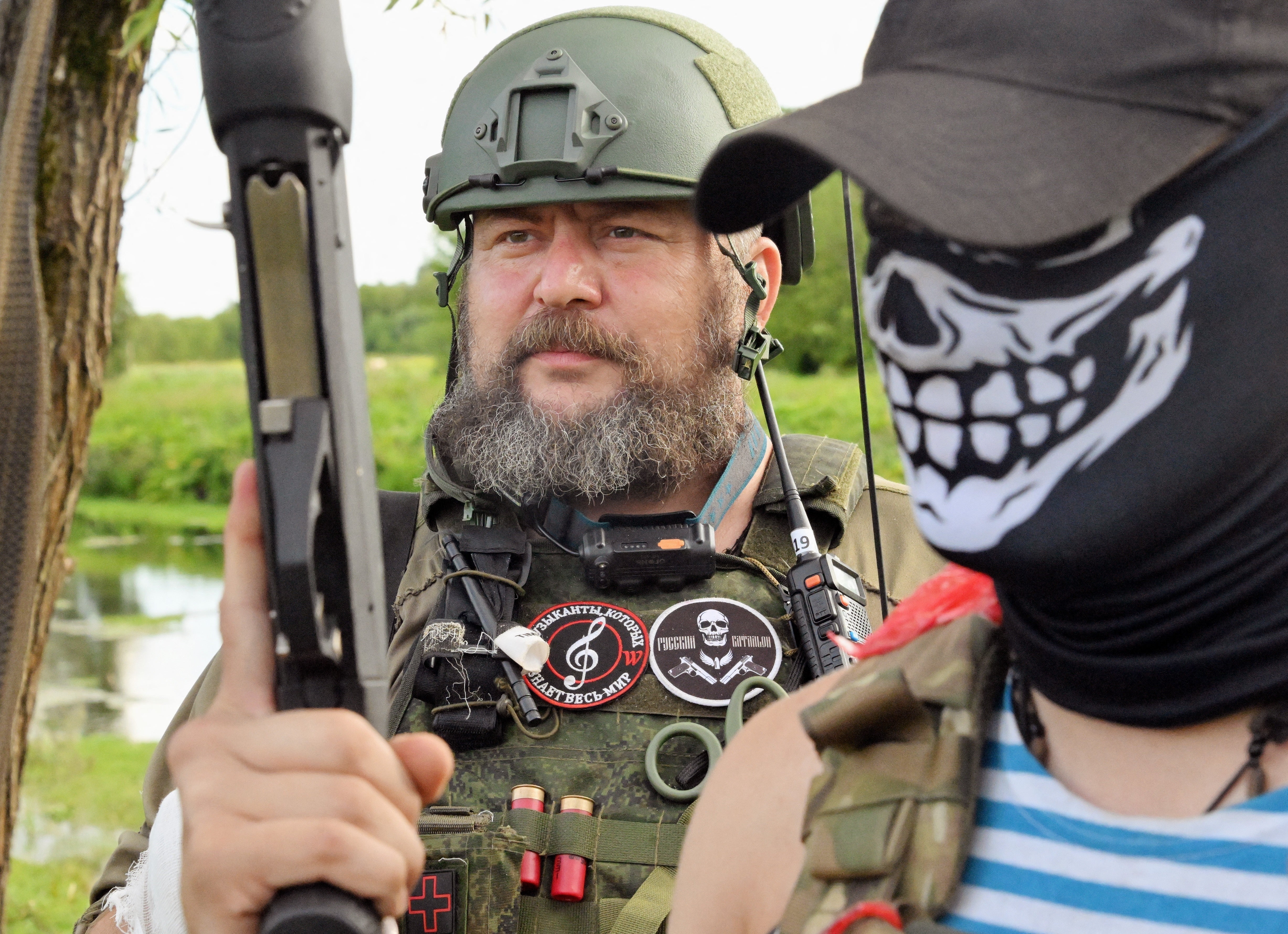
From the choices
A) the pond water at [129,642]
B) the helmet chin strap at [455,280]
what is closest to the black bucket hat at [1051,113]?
the helmet chin strap at [455,280]

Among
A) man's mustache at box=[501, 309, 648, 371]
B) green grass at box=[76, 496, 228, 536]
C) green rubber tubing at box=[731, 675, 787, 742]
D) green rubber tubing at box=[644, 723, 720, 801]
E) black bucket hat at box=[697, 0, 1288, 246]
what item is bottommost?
green grass at box=[76, 496, 228, 536]

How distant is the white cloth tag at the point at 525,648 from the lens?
2.70 metres

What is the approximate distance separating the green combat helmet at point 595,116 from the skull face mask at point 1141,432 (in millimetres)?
1593

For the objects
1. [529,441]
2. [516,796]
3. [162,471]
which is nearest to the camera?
[516,796]

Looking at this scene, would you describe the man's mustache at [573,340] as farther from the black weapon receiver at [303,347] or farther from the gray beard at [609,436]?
the black weapon receiver at [303,347]

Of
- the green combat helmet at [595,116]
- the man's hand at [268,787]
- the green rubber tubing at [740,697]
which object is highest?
the green combat helmet at [595,116]

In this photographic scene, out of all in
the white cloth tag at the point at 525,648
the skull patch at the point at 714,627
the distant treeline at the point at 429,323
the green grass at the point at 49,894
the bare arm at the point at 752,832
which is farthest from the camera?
the distant treeline at the point at 429,323

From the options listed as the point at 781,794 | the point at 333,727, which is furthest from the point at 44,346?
the point at 781,794

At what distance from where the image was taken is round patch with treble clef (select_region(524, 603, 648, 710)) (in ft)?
9.01

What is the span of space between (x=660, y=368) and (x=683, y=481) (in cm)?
31

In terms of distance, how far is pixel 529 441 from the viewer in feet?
10.0

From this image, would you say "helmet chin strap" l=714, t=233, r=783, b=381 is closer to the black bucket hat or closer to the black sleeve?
the black sleeve

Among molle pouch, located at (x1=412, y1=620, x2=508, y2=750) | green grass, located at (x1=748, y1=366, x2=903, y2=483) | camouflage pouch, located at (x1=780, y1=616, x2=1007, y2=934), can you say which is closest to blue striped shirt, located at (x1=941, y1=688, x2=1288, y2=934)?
camouflage pouch, located at (x1=780, y1=616, x2=1007, y2=934)

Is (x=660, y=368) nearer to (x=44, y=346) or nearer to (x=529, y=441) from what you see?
(x=529, y=441)
